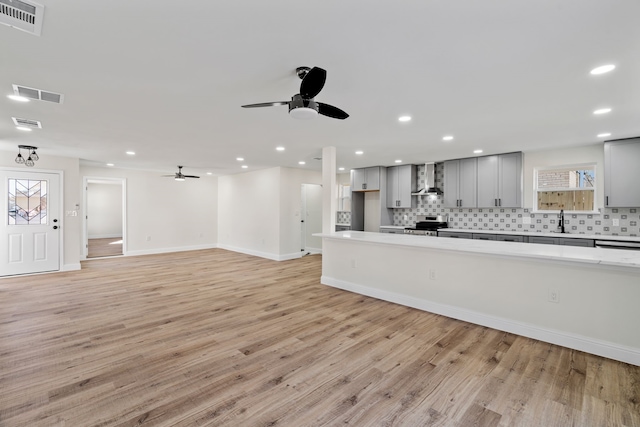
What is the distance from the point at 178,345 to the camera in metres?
2.87

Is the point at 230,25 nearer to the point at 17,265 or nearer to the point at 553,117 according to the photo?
the point at 553,117

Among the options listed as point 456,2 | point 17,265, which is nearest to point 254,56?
point 456,2

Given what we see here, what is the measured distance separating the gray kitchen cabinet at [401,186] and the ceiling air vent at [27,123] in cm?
640

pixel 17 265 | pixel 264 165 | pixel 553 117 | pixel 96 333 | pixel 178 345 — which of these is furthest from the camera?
pixel 264 165

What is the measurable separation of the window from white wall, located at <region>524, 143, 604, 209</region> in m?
0.08

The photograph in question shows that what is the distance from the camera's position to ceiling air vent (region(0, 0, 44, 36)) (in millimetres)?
1517

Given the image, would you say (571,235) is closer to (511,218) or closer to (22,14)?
(511,218)

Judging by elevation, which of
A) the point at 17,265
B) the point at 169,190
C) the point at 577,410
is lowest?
the point at 577,410

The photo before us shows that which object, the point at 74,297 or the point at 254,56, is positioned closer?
the point at 254,56

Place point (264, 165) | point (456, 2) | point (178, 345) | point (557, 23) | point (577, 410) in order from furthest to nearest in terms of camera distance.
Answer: point (264, 165), point (178, 345), point (577, 410), point (557, 23), point (456, 2)

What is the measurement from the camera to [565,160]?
16.5 ft

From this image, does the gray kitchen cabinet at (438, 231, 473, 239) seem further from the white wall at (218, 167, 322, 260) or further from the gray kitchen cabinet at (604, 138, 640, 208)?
the white wall at (218, 167, 322, 260)

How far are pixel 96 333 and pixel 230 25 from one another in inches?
134

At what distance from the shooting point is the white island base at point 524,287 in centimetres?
265
